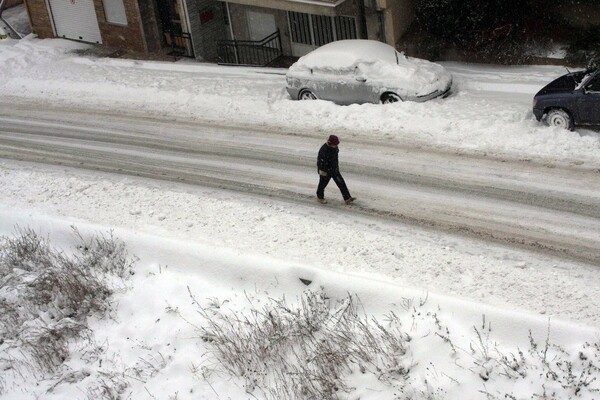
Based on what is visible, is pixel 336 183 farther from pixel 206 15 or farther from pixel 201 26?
pixel 206 15

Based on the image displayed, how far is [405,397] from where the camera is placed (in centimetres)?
952

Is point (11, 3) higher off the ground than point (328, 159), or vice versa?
point (11, 3)

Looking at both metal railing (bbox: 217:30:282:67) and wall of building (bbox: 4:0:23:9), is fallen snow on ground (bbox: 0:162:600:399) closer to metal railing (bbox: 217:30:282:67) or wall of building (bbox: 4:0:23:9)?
metal railing (bbox: 217:30:282:67)

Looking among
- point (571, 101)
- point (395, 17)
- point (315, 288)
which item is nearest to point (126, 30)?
point (395, 17)

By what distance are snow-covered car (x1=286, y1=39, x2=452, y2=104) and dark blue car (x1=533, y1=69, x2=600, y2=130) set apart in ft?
10.1

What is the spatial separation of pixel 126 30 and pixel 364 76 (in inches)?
497

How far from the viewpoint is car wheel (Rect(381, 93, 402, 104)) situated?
58.6ft

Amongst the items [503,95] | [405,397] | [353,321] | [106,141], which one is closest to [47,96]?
[106,141]

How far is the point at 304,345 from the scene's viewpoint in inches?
421

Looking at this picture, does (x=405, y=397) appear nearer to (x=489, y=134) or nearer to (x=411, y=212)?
(x=411, y=212)

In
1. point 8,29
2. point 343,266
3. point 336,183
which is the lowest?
point 343,266

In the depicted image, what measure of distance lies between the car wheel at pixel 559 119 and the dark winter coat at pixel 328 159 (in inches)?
215

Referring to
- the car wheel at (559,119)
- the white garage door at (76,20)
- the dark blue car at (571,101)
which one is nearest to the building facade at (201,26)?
the white garage door at (76,20)

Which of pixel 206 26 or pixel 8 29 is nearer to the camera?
pixel 206 26
